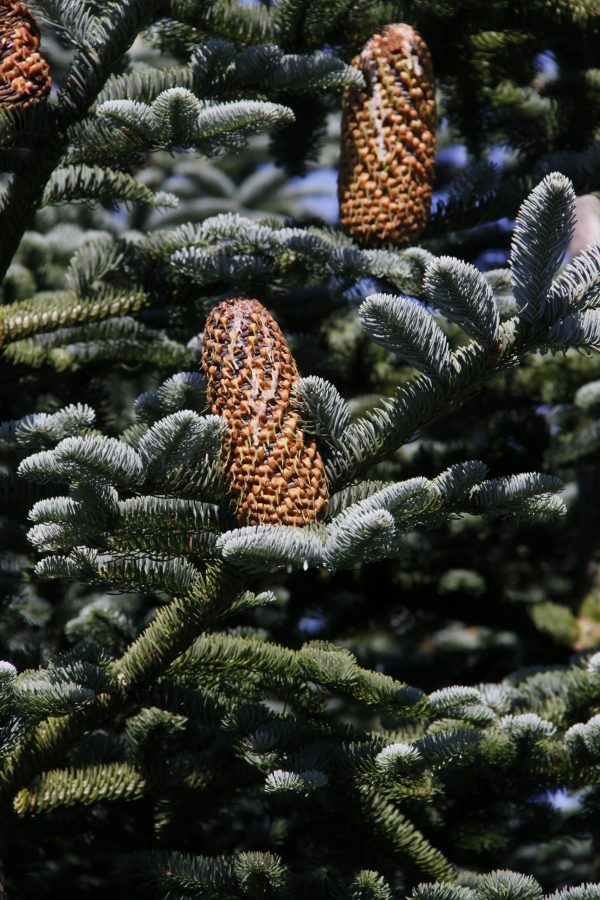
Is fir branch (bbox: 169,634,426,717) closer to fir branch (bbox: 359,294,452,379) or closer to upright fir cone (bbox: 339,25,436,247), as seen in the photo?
fir branch (bbox: 359,294,452,379)

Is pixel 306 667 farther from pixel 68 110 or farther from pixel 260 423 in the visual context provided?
pixel 68 110

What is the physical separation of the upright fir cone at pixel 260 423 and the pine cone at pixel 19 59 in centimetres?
74

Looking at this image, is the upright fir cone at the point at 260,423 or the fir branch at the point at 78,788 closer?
the upright fir cone at the point at 260,423

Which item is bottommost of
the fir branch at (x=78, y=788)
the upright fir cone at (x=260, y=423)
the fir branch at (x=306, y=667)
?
the fir branch at (x=78, y=788)

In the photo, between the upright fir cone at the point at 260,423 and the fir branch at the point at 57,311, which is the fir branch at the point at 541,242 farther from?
the fir branch at the point at 57,311

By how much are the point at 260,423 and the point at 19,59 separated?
3.45 ft

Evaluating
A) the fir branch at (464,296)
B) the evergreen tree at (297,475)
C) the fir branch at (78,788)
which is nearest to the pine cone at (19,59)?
the evergreen tree at (297,475)

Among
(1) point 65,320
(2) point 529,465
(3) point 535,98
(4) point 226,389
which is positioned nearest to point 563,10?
(3) point 535,98

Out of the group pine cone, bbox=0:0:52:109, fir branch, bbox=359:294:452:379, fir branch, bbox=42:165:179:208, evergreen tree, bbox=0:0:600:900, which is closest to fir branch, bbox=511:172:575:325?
evergreen tree, bbox=0:0:600:900

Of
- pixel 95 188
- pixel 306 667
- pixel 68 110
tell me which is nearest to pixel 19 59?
pixel 68 110

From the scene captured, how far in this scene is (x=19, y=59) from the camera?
2.40 meters

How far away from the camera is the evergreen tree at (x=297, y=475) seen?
1.97 meters

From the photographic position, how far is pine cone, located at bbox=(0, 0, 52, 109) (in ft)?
7.82

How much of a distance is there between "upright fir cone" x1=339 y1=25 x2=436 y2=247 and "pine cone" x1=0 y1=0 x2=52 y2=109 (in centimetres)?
98
